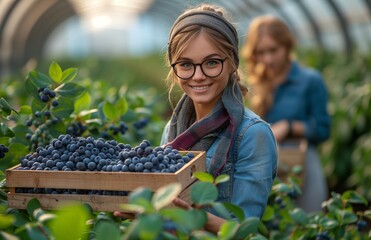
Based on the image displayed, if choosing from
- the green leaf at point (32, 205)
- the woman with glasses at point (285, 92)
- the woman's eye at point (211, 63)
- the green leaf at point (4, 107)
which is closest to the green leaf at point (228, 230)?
the green leaf at point (32, 205)

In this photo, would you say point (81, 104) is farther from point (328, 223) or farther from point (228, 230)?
point (228, 230)

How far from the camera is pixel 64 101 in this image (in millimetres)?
2785

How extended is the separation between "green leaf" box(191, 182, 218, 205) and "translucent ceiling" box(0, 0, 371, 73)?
1101mm

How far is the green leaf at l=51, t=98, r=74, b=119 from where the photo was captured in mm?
2773

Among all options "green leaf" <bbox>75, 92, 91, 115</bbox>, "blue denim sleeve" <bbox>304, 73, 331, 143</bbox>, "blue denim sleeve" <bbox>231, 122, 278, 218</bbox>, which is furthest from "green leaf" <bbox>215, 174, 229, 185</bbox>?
"blue denim sleeve" <bbox>304, 73, 331, 143</bbox>

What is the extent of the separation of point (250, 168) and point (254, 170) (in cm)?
2

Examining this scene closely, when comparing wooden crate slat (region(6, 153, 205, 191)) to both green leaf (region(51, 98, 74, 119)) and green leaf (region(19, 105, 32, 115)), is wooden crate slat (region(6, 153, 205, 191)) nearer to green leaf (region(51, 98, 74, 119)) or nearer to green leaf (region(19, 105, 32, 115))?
green leaf (region(51, 98, 74, 119))

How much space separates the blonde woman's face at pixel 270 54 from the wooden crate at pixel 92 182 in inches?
119

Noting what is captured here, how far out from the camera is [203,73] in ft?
7.25

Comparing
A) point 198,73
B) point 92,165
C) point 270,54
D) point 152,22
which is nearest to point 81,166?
point 92,165

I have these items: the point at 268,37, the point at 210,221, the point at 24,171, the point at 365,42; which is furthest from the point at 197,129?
the point at 365,42

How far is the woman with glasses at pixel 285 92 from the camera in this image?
16.1 ft

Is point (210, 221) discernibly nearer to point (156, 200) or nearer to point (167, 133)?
point (156, 200)

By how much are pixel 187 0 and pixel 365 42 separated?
1016 cm
